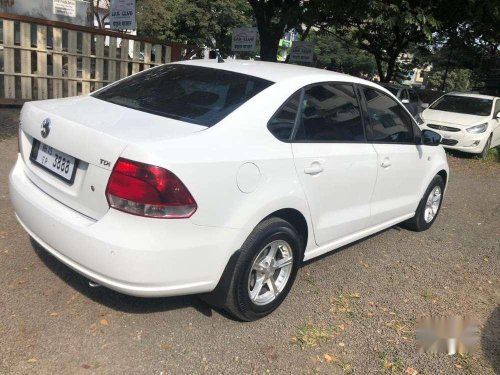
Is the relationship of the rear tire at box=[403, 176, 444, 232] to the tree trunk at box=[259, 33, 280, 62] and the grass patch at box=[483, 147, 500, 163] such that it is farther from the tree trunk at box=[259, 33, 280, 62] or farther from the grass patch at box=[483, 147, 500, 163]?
the tree trunk at box=[259, 33, 280, 62]

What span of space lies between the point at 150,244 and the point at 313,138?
1.43m

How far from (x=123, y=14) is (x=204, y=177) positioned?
7.97m

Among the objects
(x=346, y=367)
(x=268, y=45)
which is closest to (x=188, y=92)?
(x=346, y=367)

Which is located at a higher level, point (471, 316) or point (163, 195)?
point (163, 195)

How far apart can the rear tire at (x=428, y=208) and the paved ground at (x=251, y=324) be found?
82 cm

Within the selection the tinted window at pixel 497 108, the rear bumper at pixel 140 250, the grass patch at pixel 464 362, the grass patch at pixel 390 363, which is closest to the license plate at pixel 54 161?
the rear bumper at pixel 140 250

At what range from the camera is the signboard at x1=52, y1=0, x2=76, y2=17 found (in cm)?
2123

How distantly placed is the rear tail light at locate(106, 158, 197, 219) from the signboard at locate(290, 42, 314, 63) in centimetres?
1289

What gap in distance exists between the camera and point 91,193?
2.72 meters

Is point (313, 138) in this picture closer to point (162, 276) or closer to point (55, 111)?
point (162, 276)

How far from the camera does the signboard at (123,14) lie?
30.9 ft

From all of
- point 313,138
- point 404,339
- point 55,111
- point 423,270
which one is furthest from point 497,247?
point 55,111

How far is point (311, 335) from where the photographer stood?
3.20m

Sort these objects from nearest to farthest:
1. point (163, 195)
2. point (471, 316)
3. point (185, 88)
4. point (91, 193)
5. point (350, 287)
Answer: point (163, 195), point (91, 193), point (185, 88), point (471, 316), point (350, 287)
